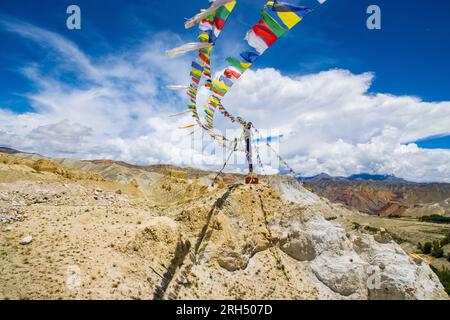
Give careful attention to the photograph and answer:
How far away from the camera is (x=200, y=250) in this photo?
19078mm

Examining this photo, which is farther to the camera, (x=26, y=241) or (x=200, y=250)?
(x=200, y=250)

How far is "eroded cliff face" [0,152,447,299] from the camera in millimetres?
13531

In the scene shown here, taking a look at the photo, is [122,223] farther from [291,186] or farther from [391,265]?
[391,265]

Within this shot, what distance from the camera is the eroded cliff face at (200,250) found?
13531 millimetres

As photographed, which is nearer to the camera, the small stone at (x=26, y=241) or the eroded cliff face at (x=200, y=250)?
the eroded cliff face at (x=200, y=250)

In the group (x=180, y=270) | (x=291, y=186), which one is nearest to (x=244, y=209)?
(x=291, y=186)

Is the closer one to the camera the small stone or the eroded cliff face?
the eroded cliff face

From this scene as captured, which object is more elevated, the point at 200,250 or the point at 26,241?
the point at 26,241
